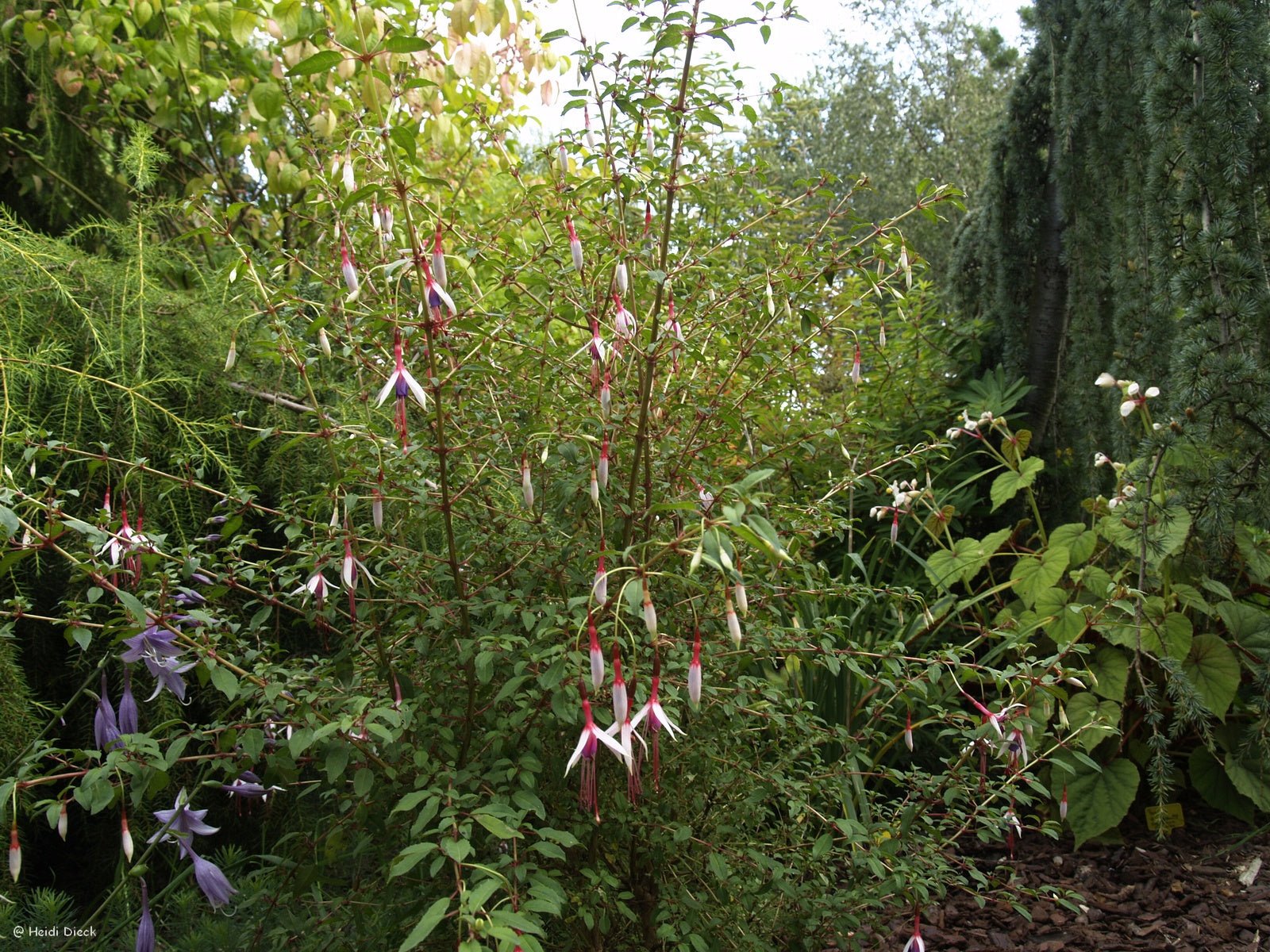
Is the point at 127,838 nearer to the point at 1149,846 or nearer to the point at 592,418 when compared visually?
the point at 592,418

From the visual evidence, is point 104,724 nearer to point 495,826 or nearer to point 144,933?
point 144,933

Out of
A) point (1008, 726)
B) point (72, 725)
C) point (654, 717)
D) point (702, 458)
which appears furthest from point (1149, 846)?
point (72, 725)

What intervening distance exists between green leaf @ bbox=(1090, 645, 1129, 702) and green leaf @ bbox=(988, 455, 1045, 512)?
673mm

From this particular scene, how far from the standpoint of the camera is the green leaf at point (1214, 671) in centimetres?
254

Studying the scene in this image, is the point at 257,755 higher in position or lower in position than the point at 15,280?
lower

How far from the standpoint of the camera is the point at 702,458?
175 cm

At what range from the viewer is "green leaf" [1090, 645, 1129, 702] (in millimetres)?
2570

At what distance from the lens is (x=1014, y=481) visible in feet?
10.8

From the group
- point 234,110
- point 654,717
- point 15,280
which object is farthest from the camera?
point 234,110

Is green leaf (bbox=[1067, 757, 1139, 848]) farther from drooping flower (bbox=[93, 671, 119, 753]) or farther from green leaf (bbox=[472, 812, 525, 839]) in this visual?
drooping flower (bbox=[93, 671, 119, 753])

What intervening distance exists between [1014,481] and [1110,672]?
844mm

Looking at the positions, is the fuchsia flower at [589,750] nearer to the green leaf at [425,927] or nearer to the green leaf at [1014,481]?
the green leaf at [425,927]

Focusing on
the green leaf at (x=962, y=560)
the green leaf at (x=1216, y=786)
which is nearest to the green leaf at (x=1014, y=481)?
the green leaf at (x=962, y=560)

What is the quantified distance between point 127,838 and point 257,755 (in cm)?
22
